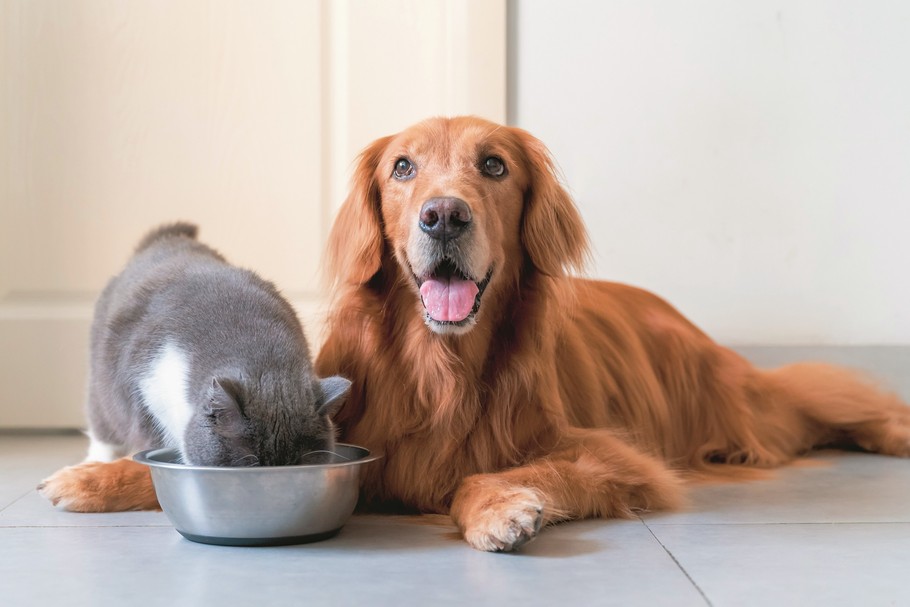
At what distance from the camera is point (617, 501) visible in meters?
2.01

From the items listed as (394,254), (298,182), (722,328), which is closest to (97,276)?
(298,182)

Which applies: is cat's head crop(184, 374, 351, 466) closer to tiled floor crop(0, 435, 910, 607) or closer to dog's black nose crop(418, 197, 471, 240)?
tiled floor crop(0, 435, 910, 607)

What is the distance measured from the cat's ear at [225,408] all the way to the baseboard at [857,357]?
2011 millimetres

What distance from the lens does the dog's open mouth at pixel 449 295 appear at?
1921mm

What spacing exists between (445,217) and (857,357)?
1.97 metres

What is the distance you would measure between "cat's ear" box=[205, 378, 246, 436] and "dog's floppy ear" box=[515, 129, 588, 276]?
750 mm

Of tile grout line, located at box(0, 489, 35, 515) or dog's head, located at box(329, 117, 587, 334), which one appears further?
tile grout line, located at box(0, 489, 35, 515)

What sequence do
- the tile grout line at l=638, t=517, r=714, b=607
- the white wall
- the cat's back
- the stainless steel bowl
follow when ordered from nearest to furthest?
the tile grout line at l=638, t=517, r=714, b=607 < the stainless steel bowl < the cat's back < the white wall

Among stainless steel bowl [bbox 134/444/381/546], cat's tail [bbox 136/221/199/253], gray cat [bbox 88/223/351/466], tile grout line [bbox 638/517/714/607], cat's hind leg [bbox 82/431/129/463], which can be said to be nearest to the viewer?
tile grout line [bbox 638/517/714/607]

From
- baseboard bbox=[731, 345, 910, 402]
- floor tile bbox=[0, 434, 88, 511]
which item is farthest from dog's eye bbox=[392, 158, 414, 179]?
baseboard bbox=[731, 345, 910, 402]

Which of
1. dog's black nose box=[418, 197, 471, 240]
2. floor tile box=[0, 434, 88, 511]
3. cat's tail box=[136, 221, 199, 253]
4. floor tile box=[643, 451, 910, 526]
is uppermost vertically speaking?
dog's black nose box=[418, 197, 471, 240]

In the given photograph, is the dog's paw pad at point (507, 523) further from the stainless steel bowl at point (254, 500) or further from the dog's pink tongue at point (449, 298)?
the dog's pink tongue at point (449, 298)

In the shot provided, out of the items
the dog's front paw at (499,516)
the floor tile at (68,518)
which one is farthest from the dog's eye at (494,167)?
the floor tile at (68,518)

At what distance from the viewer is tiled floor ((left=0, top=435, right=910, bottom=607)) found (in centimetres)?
142
